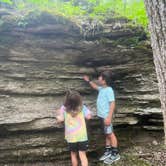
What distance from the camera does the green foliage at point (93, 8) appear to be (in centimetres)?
830

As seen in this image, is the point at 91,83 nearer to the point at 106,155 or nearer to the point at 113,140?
the point at 113,140

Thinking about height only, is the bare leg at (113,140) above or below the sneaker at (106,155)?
above

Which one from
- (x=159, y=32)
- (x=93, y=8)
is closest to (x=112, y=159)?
(x=93, y=8)

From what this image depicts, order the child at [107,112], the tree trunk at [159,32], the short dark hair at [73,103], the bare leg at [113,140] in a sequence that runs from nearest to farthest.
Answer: the tree trunk at [159,32]
the short dark hair at [73,103]
the child at [107,112]
the bare leg at [113,140]

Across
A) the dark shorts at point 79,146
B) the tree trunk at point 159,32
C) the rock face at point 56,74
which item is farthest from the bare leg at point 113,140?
the tree trunk at point 159,32

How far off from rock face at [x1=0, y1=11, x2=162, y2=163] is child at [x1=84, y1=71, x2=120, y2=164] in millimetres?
689

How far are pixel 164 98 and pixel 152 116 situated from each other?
469 centimetres

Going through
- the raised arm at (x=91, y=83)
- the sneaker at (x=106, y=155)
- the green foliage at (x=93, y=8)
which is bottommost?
the sneaker at (x=106, y=155)

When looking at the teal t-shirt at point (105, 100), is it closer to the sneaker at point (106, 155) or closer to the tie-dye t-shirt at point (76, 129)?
the tie-dye t-shirt at point (76, 129)

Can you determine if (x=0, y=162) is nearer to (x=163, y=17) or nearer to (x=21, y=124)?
(x=21, y=124)

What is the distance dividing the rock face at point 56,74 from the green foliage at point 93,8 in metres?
0.31

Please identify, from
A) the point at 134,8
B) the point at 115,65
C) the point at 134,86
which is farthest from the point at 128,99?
the point at 134,8

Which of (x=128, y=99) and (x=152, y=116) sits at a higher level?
(x=128, y=99)

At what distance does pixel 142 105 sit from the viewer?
8594 mm
